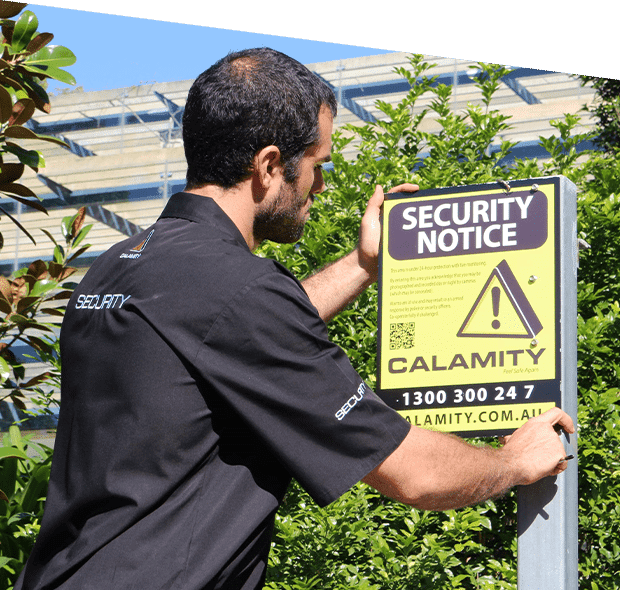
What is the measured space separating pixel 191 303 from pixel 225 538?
16.2 inches

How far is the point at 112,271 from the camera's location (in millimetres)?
1592

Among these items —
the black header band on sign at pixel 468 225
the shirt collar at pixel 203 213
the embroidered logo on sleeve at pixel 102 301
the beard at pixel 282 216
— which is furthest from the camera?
the black header band on sign at pixel 468 225

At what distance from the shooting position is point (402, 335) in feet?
6.74

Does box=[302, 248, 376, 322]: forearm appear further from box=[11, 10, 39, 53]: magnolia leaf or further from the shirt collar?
box=[11, 10, 39, 53]: magnolia leaf

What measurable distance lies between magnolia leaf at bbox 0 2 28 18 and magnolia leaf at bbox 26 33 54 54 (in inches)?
4.8

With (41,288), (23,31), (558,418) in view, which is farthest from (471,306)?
(23,31)

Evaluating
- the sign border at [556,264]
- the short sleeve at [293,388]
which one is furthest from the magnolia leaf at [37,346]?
the short sleeve at [293,388]

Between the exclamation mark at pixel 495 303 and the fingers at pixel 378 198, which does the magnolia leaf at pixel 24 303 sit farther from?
the exclamation mark at pixel 495 303

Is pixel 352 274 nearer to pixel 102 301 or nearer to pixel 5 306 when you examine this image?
pixel 102 301

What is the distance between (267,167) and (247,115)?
4.5 inches

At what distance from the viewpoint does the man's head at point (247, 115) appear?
1.69 m

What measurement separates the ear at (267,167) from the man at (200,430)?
17 centimetres

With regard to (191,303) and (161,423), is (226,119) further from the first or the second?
A: (161,423)

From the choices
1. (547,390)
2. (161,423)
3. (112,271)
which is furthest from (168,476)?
(547,390)
